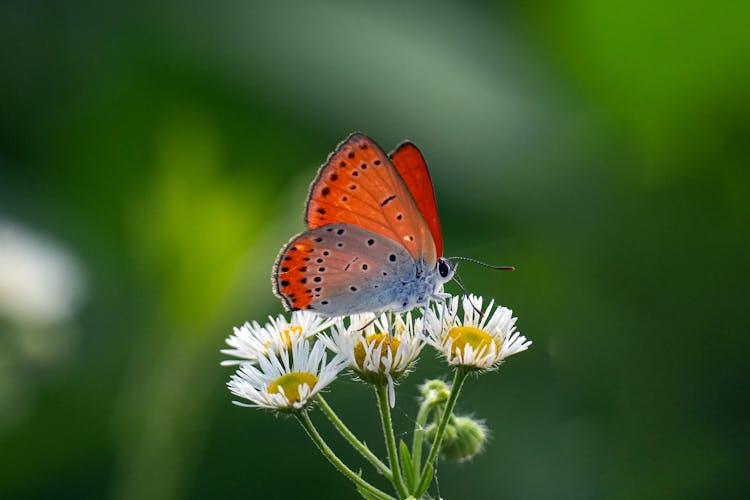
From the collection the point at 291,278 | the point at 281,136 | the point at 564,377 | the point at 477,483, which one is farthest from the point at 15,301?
the point at 564,377

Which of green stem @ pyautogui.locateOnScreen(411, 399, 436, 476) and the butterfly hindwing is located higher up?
the butterfly hindwing

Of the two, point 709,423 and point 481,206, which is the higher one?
point 481,206

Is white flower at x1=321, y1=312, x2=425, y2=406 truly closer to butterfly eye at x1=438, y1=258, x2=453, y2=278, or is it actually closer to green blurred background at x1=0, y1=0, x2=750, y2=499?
butterfly eye at x1=438, y1=258, x2=453, y2=278

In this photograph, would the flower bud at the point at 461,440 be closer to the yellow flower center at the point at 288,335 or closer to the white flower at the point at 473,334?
the white flower at the point at 473,334

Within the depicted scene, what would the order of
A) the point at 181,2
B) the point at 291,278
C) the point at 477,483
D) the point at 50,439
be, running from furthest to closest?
the point at 181,2
the point at 50,439
the point at 477,483
the point at 291,278

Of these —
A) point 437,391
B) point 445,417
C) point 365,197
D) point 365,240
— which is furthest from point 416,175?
point 445,417

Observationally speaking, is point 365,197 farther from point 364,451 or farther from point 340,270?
point 364,451

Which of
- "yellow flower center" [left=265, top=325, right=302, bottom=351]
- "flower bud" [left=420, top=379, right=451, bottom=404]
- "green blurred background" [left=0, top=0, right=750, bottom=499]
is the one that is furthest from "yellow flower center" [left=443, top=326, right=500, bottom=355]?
"green blurred background" [left=0, top=0, right=750, bottom=499]

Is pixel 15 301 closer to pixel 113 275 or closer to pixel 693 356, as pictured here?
pixel 113 275
